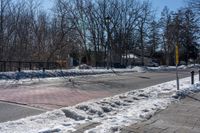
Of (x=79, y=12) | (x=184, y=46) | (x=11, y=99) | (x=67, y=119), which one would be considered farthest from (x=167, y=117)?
(x=184, y=46)

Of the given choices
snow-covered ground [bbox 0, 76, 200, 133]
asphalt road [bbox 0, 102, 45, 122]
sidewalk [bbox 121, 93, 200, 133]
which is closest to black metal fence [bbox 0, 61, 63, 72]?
asphalt road [bbox 0, 102, 45, 122]

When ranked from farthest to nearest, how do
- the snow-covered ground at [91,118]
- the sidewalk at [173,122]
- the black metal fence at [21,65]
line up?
the black metal fence at [21,65] → the sidewalk at [173,122] → the snow-covered ground at [91,118]

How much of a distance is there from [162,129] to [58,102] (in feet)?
17.3

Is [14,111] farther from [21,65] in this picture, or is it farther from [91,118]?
[21,65]

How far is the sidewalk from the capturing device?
707cm

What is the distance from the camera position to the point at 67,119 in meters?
7.93

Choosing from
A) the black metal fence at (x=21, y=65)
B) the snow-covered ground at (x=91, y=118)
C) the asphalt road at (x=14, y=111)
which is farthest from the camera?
the black metal fence at (x=21, y=65)

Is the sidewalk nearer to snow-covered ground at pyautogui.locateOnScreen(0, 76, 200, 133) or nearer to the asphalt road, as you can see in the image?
snow-covered ground at pyautogui.locateOnScreen(0, 76, 200, 133)

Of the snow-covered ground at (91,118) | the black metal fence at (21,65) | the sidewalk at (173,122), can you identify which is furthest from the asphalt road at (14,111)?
the black metal fence at (21,65)

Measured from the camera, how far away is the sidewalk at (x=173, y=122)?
23.2 ft

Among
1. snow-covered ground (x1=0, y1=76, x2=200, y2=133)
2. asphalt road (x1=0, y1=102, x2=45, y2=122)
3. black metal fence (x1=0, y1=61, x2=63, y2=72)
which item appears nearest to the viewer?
snow-covered ground (x1=0, y1=76, x2=200, y2=133)

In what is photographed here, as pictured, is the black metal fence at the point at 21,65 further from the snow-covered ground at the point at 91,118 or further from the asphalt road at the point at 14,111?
the snow-covered ground at the point at 91,118

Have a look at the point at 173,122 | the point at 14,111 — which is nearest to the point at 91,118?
the point at 173,122

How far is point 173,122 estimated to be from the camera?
8.04 metres
